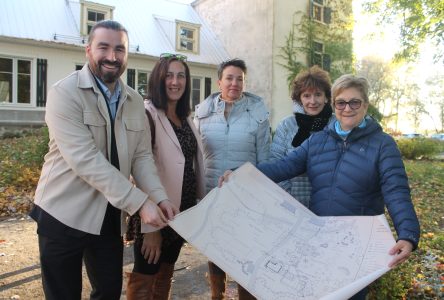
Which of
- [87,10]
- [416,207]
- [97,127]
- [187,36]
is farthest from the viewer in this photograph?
[187,36]

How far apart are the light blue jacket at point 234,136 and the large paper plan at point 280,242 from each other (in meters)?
0.79

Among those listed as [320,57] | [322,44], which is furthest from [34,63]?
[322,44]

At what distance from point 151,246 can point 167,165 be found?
572 millimetres

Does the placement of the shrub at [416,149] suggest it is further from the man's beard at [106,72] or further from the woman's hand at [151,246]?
the man's beard at [106,72]

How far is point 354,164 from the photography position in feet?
7.57

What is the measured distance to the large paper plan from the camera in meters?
1.90

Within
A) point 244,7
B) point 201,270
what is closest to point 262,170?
point 201,270

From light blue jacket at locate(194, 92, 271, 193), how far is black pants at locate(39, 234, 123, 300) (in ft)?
3.29

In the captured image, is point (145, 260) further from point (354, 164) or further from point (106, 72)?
point (354, 164)

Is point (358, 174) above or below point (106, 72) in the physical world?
below

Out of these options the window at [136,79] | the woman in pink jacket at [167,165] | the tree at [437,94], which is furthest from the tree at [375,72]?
the woman in pink jacket at [167,165]

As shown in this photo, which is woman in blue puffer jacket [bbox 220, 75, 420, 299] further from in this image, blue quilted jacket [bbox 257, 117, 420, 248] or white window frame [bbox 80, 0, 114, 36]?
white window frame [bbox 80, 0, 114, 36]

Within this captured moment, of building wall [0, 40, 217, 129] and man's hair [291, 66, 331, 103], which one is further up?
building wall [0, 40, 217, 129]

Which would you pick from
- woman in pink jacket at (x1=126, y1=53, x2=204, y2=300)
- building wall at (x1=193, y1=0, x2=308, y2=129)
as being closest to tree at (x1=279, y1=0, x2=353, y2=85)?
building wall at (x1=193, y1=0, x2=308, y2=129)
